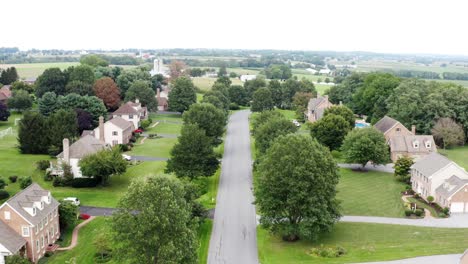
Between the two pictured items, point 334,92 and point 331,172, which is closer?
point 331,172

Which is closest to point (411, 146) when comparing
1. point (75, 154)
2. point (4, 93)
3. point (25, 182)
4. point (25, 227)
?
point (75, 154)

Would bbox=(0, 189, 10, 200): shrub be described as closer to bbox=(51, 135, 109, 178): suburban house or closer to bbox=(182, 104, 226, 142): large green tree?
bbox=(51, 135, 109, 178): suburban house

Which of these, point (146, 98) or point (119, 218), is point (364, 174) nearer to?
point (119, 218)

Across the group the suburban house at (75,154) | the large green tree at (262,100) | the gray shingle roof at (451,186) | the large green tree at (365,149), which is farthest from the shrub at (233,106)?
the gray shingle roof at (451,186)

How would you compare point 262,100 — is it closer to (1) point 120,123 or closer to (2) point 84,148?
(1) point 120,123

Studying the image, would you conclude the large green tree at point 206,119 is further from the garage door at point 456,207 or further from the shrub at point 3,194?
the garage door at point 456,207

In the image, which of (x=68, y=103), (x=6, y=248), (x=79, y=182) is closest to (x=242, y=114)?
(x=68, y=103)
